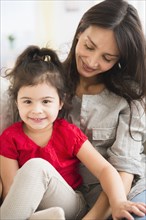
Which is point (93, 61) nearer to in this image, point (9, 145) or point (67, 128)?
point (67, 128)

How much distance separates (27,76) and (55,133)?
206mm

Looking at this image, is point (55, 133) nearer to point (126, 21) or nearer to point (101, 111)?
point (101, 111)

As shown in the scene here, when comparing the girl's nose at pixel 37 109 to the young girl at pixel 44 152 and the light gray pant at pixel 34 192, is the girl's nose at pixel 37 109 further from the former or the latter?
the light gray pant at pixel 34 192

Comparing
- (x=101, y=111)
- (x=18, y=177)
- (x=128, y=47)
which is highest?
(x=128, y=47)

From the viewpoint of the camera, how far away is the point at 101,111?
1.20 m

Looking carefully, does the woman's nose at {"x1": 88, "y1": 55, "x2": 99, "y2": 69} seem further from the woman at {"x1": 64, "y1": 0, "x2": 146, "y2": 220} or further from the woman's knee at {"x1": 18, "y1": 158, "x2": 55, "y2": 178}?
the woman's knee at {"x1": 18, "y1": 158, "x2": 55, "y2": 178}

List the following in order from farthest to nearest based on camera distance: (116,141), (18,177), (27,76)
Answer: (116,141) < (27,76) < (18,177)

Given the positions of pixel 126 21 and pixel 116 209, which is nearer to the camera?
pixel 116 209

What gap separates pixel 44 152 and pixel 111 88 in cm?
34

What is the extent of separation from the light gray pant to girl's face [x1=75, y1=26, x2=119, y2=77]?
364mm

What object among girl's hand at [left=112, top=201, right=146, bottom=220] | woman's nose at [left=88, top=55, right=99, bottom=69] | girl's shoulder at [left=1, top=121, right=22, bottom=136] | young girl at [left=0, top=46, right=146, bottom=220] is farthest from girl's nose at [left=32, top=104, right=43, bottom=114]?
girl's hand at [left=112, top=201, right=146, bottom=220]

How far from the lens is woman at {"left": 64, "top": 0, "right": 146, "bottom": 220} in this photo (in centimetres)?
109

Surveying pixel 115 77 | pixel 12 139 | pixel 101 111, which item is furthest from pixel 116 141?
pixel 12 139

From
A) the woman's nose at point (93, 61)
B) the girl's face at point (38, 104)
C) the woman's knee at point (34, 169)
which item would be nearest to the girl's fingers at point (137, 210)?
the woman's knee at point (34, 169)
